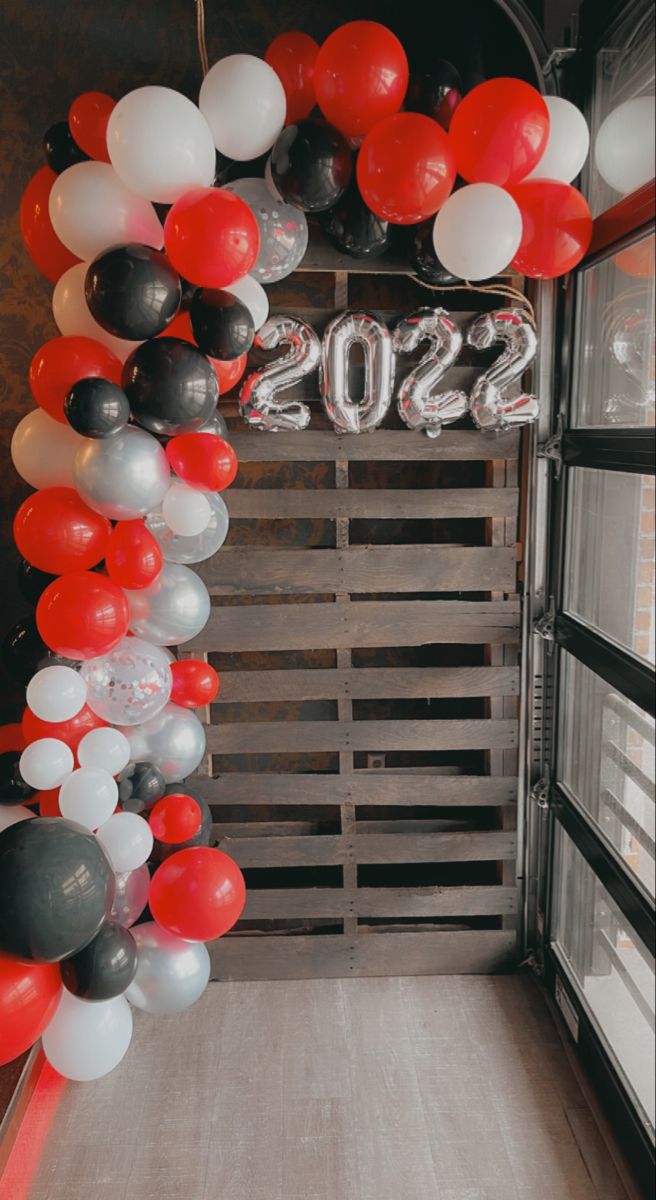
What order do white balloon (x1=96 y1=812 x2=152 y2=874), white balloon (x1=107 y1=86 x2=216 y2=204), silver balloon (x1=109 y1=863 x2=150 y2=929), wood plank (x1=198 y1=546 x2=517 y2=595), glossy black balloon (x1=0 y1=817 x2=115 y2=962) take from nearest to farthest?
glossy black balloon (x1=0 y1=817 x2=115 y2=962) → white balloon (x1=107 y1=86 x2=216 y2=204) → white balloon (x1=96 y1=812 x2=152 y2=874) → silver balloon (x1=109 y1=863 x2=150 y2=929) → wood plank (x1=198 y1=546 x2=517 y2=595)

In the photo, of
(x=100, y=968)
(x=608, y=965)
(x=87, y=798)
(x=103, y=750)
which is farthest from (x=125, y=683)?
(x=608, y=965)

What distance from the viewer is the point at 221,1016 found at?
2.49 meters

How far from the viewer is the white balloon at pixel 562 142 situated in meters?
1.89

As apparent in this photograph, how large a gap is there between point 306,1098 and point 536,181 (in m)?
2.39

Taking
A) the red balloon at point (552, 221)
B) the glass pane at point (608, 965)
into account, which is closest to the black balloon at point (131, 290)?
the red balloon at point (552, 221)

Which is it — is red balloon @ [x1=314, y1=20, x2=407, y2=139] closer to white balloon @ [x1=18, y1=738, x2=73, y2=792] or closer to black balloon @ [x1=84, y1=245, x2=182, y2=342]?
black balloon @ [x1=84, y1=245, x2=182, y2=342]

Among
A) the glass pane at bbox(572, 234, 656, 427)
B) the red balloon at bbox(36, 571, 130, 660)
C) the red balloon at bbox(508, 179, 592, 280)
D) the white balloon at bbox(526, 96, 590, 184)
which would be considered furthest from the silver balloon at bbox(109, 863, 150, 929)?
the white balloon at bbox(526, 96, 590, 184)

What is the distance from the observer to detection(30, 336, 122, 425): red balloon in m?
1.89

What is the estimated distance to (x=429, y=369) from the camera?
2.27 m

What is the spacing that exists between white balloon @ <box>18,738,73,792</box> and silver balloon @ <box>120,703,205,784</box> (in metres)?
0.24

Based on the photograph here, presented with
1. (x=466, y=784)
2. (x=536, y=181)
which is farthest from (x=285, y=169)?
(x=466, y=784)

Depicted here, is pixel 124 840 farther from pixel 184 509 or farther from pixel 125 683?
pixel 184 509

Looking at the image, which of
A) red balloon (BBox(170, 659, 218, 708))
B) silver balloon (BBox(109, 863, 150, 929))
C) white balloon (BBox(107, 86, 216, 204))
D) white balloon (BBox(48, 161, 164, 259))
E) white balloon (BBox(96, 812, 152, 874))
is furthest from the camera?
red balloon (BBox(170, 659, 218, 708))

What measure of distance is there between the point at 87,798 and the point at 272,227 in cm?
144
